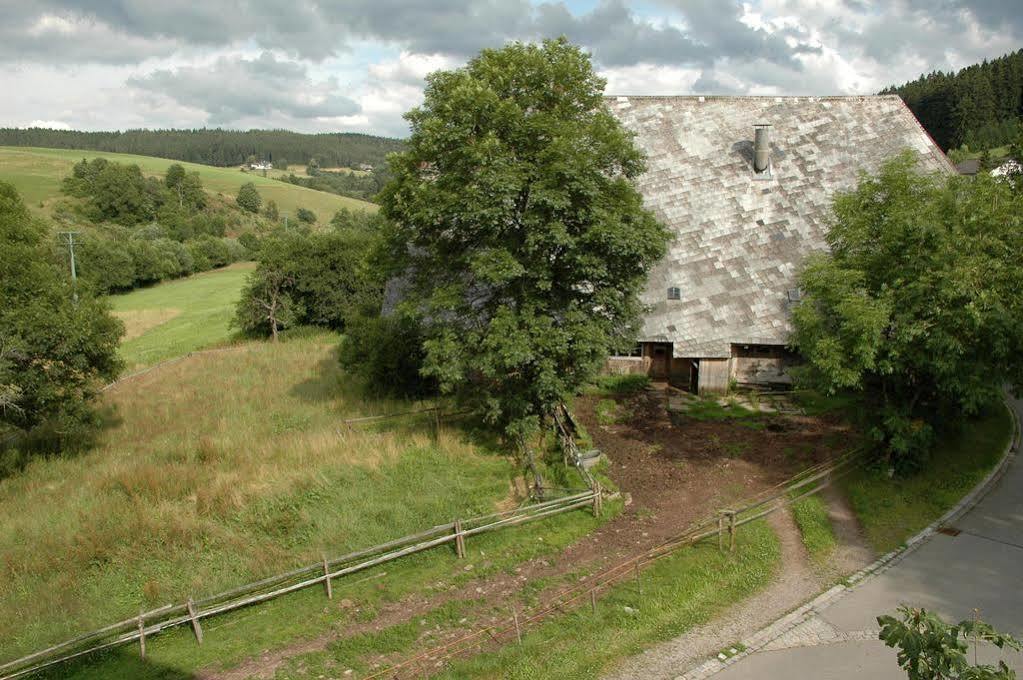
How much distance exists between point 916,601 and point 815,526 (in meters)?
2.66

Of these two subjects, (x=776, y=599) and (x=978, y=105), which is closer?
(x=776, y=599)

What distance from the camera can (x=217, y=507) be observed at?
1503 centimetres

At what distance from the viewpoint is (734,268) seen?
2283 centimetres

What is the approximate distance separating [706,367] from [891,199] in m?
8.26

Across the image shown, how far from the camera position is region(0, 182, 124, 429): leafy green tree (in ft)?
56.5

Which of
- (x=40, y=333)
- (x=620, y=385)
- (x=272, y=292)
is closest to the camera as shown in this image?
(x=40, y=333)

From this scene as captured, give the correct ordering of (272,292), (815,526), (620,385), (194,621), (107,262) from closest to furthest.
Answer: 1. (194,621)
2. (815,526)
3. (620,385)
4. (272,292)
5. (107,262)

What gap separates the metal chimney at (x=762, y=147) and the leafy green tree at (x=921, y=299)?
9.64 metres

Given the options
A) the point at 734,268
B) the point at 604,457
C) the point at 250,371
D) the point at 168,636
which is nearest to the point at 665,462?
the point at 604,457

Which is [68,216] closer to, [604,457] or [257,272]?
Answer: [257,272]

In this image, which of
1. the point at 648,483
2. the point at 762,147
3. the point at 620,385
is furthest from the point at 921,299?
the point at 762,147

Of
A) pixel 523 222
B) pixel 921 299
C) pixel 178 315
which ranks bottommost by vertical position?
pixel 178 315

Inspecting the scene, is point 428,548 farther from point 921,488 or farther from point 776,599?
point 921,488

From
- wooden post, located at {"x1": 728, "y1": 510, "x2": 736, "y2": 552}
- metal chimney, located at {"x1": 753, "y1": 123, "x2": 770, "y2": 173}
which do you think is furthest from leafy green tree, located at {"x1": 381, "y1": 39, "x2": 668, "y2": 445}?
metal chimney, located at {"x1": 753, "y1": 123, "x2": 770, "y2": 173}
